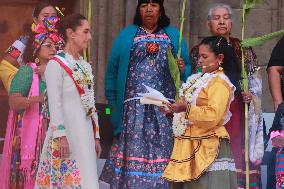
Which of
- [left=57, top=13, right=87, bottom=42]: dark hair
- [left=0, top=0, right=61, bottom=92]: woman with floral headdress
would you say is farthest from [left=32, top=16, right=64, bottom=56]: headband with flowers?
[left=57, top=13, right=87, bottom=42]: dark hair

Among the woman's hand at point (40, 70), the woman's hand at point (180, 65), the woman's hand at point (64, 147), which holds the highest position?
the woman's hand at point (180, 65)

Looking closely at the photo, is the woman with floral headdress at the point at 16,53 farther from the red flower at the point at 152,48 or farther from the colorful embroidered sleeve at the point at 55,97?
the colorful embroidered sleeve at the point at 55,97

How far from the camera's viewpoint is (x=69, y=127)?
6871mm

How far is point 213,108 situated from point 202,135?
0.24m

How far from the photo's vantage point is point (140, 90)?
26.8 ft

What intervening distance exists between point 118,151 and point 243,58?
4.49 ft

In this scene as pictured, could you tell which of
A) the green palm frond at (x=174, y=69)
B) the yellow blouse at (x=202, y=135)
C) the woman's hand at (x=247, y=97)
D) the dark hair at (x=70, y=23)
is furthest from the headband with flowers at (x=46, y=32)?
the woman's hand at (x=247, y=97)

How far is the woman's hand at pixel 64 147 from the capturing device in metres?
6.76

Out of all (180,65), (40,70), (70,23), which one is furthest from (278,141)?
(40,70)

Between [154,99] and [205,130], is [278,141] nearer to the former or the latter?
[205,130]

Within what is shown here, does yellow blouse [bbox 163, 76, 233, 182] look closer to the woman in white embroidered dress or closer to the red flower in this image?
the woman in white embroidered dress

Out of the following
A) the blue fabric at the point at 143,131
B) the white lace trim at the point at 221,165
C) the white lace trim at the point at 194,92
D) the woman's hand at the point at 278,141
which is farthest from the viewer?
the blue fabric at the point at 143,131

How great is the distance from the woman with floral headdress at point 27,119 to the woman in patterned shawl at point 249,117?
1.43 m

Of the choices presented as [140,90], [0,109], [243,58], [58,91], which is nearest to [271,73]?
[243,58]
